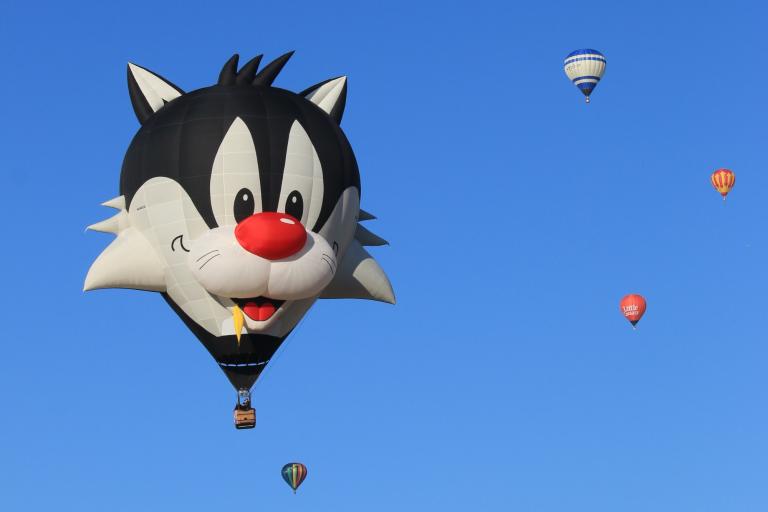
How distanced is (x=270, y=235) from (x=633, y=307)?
2487 centimetres

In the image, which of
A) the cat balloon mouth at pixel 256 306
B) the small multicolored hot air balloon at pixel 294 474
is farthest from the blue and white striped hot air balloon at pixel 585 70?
the cat balloon mouth at pixel 256 306

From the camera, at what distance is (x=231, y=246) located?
112ft

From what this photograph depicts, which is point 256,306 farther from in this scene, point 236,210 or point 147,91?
point 147,91

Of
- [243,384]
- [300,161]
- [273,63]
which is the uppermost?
[273,63]

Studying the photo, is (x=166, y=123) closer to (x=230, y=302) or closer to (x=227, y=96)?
(x=227, y=96)

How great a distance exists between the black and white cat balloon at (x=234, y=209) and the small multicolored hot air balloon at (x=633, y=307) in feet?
69.9

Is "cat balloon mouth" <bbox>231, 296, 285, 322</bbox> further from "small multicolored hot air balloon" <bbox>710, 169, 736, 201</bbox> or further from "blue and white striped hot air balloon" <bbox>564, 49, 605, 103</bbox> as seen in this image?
"small multicolored hot air balloon" <bbox>710, 169, 736, 201</bbox>

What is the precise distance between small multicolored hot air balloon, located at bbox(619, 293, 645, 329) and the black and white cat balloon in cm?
2131

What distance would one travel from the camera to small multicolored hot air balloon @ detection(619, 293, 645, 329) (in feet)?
186

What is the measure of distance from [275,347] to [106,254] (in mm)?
3491

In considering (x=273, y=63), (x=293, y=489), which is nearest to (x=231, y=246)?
(x=273, y=63)

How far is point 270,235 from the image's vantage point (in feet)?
111

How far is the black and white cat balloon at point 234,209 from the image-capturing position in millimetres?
34312

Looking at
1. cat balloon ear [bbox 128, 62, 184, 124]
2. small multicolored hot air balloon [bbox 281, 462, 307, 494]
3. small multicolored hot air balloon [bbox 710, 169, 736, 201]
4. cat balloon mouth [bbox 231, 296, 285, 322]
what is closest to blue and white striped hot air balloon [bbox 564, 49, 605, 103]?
small multicolored hot air balloon [bbox 710, 169, 736, 201]
